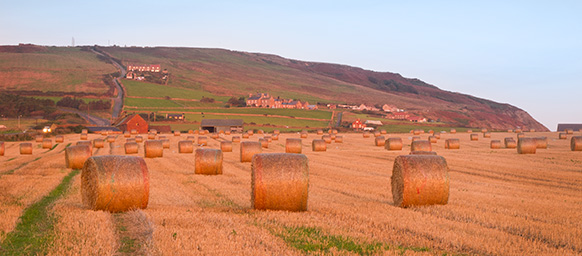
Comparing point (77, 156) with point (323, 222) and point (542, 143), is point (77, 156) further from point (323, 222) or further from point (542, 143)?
point (542, 143)

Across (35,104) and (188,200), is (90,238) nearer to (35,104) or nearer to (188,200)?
(188,200)

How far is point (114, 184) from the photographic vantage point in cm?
1126

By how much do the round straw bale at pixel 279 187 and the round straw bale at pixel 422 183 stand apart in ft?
8.35

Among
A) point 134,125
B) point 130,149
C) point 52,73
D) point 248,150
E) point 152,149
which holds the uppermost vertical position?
point 52,73

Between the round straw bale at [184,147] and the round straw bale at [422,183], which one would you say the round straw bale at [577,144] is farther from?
the round straw bale at [422,183]

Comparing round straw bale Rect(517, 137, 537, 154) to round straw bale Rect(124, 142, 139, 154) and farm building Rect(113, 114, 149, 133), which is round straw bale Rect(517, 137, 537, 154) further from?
farm building Rect(113, 114, 149, 133)

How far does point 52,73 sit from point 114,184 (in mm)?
162080

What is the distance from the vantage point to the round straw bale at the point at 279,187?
447 inches

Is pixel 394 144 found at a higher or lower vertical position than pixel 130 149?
higher

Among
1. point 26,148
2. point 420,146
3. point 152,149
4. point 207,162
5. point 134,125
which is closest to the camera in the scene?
point 207,162

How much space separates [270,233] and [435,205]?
520 centimetres

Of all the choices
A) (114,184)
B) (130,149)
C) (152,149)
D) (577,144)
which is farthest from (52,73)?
(114,184)

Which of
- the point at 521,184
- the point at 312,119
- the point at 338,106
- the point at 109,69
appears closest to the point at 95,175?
the point at 521,184

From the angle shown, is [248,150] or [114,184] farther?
[248,150]
